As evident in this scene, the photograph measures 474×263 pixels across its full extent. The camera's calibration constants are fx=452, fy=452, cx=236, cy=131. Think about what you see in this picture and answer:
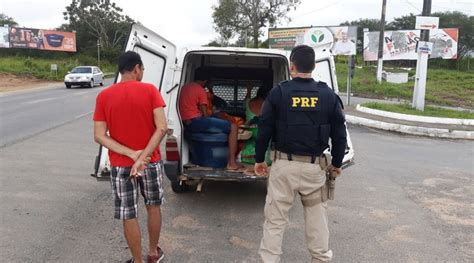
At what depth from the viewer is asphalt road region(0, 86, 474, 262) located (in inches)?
160

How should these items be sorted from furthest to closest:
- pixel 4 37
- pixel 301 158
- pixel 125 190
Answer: pixel 4 37 → pixel 125 190 → pixel 301 158

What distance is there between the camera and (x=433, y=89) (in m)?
26.6

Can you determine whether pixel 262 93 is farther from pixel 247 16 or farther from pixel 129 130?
pixel 247 16

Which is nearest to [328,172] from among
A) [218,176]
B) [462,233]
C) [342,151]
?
[342,151]

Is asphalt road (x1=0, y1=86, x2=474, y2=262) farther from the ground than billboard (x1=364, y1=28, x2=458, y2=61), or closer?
closer

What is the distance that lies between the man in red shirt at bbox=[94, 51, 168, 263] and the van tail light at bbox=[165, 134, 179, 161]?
4.41 feet

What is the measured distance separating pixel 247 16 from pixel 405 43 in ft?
96.1

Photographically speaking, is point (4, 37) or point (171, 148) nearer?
point (171, 148)

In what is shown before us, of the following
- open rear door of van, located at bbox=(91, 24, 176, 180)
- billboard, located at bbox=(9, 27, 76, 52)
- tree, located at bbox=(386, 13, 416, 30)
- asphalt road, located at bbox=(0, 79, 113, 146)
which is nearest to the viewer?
open rear door of van, located at bbox=(91, 24, 176, 180)

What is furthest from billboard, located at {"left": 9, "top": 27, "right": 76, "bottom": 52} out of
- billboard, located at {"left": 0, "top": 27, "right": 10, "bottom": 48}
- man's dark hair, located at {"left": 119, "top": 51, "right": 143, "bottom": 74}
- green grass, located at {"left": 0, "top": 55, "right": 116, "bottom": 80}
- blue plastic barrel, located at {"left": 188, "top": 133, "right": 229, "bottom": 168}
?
man's dark hair, located at {"left": 119, "top": 51, "right": 143, "bottom": 74}

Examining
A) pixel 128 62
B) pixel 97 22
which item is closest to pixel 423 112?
pixel 128 62

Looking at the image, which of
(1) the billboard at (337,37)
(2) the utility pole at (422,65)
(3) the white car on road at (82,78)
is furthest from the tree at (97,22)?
(2) the utility pole at (422,65)

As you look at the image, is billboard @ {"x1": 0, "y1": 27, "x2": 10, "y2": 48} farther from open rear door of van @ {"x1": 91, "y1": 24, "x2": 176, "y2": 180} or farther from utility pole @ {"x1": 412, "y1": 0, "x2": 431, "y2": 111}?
open rear door of van @ {"x1": 91, "y1": 24, "x2": 176, "y2": 180}

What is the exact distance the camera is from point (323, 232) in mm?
3416
